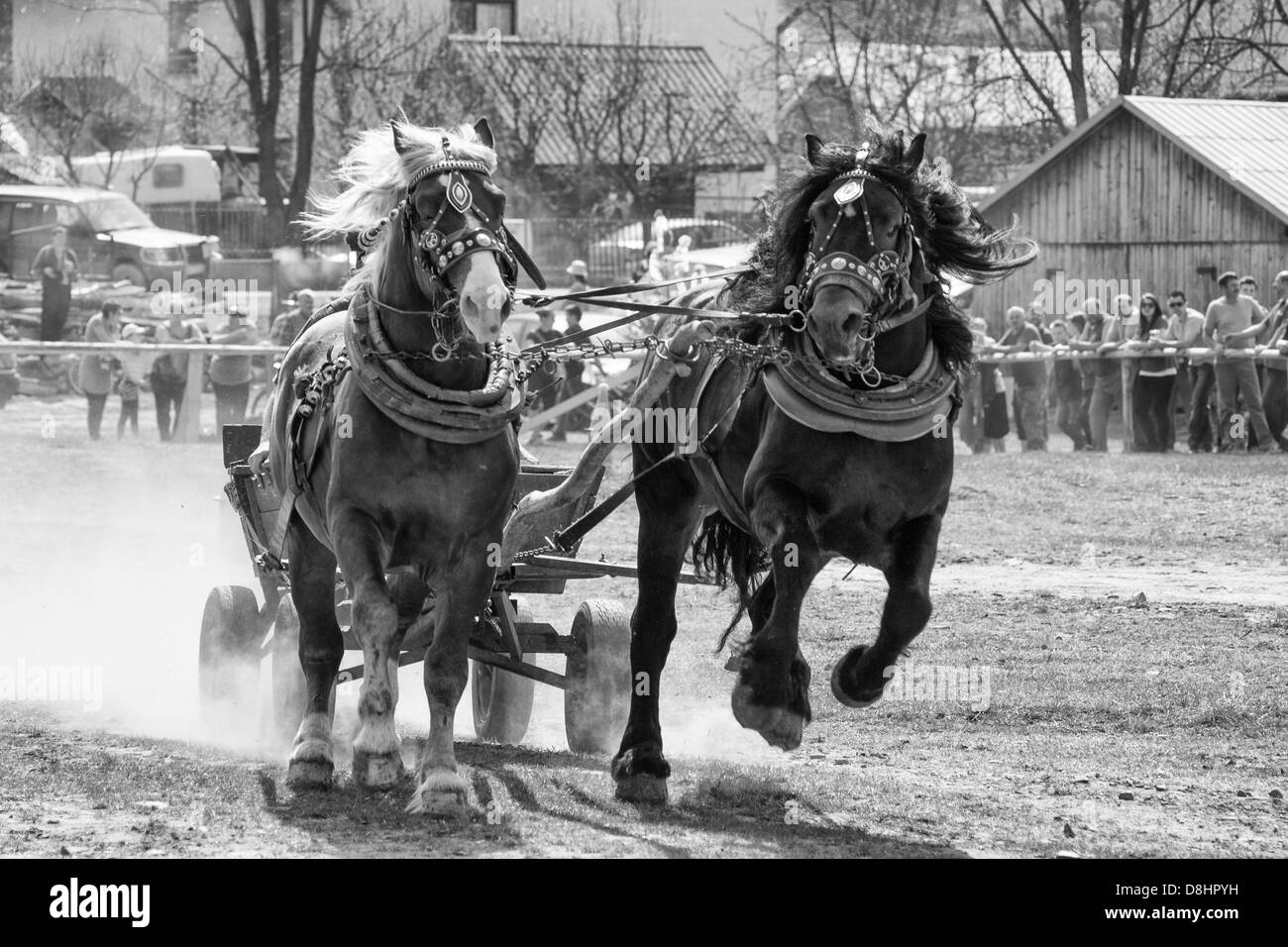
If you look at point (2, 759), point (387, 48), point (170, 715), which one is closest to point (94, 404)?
point (170, 715)

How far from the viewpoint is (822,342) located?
615cm

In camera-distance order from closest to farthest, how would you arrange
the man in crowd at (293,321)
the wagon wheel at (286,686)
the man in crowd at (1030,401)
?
the wagon wheel at (286,686) → the man in crowd at (293,321) → the man in crowd at (1030,401)

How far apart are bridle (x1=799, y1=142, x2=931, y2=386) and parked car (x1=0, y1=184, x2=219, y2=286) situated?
21.8 metres

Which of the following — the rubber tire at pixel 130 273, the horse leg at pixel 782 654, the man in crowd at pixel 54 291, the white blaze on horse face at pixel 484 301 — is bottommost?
the horse leg at pixel 782 654

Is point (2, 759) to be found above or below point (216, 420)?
below

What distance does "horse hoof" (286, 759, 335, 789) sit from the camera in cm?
648

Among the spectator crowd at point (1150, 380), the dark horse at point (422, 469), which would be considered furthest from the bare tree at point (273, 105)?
the dark horse at point (422, 469)

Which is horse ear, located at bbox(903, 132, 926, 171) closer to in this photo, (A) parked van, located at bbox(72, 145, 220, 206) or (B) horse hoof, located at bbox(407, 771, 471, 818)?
(B) horse hoof, located at bbox(407, 771, 471, 818)

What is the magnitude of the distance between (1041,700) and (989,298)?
19941 millimetres

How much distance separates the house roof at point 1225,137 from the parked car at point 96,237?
12584mm

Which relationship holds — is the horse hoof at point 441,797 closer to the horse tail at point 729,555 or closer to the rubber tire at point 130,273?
the horse tail at point 729,555

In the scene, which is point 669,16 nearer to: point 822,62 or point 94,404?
point 822,62

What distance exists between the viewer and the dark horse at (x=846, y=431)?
621 cm

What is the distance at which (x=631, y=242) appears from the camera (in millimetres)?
35000
